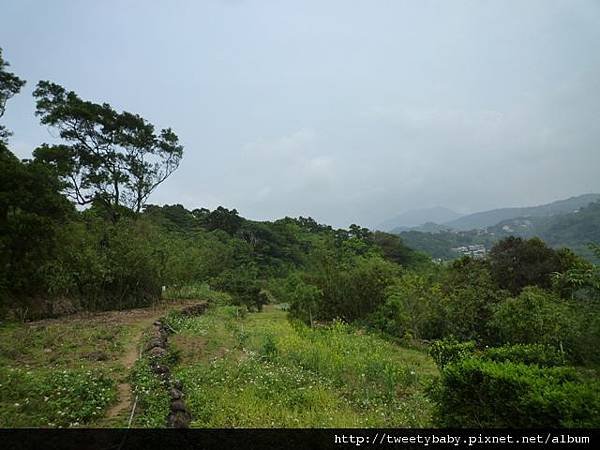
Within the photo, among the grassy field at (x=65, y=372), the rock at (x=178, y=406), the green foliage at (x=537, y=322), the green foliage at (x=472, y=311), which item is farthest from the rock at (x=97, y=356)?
the green foliage at (x=472, y=311)

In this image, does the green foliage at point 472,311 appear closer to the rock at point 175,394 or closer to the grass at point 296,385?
the grass at point 296,385

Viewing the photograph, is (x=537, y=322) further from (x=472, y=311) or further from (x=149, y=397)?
(x=149, y=397)

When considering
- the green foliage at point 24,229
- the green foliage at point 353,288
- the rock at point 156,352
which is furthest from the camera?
the green foliage at point 353,288

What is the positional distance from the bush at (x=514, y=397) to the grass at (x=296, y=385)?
82cm

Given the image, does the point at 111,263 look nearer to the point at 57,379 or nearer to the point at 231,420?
the point at 57,379

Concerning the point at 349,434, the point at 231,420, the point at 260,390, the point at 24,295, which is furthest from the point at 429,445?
the point at 24,295

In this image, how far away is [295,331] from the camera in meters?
13.5

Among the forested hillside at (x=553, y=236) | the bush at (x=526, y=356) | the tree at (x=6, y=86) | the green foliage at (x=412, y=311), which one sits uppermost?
the tree at (x=6, y=86)

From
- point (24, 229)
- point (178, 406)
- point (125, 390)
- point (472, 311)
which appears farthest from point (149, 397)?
point (472, 311)

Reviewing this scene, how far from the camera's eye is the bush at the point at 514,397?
3508mm

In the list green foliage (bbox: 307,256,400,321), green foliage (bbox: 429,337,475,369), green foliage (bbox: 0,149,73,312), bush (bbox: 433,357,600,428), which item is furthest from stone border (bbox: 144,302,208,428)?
green foliage (bbox: 307,256,400,321)

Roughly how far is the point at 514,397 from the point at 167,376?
5863 millimetres

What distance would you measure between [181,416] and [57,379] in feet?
9.56

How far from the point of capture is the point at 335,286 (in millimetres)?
18531
